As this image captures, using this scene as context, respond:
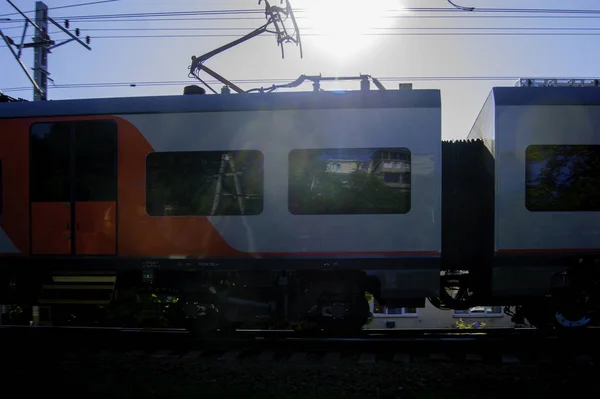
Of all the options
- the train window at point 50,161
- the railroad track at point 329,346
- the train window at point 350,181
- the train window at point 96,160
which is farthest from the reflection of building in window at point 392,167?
the train window at point 50,161

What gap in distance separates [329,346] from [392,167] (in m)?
2.84

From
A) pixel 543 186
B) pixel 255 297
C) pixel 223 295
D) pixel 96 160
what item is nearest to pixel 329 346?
pixel 255 297

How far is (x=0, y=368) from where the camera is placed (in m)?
6.27

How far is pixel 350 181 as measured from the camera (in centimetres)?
680

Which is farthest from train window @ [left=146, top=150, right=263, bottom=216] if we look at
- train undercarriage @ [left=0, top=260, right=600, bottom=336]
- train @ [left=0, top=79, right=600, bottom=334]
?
train undercarriage @ [left=0, top=260, right=600, bottom=336]

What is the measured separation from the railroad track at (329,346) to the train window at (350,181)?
6.72 ft

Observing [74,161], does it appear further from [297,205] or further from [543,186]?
[543,186]

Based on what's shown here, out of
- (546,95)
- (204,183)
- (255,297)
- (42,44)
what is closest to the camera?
(546,95)

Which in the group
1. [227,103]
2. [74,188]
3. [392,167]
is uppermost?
[227,103]

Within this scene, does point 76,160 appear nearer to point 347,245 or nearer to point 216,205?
point 216,205

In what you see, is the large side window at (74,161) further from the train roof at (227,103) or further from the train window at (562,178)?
the train window at (562,178)

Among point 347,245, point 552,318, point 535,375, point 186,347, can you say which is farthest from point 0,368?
point 552,318

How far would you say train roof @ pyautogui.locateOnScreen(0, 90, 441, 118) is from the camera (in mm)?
6852

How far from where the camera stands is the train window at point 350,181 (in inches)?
267
